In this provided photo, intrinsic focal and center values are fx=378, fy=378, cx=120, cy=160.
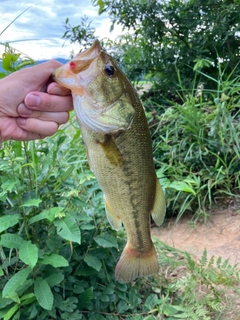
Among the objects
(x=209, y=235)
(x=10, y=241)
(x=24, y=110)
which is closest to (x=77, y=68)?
(x=24, y=110)

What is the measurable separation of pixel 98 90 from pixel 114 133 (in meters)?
0.18

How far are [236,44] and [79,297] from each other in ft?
13.3

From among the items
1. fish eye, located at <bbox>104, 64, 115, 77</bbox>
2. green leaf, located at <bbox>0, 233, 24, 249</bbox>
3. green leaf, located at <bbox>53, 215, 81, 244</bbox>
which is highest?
fish eye, located at <bbox>104, 64, 115, 77</bbox>

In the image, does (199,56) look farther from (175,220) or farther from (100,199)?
(100,199)

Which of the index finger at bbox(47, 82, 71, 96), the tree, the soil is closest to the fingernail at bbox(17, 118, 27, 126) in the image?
the index finger at bbox(47, 82, 71, 96)

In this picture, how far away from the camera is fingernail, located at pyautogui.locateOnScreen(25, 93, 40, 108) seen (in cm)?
167

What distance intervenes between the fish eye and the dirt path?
7.97ft

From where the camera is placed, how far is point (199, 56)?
478 centimetres

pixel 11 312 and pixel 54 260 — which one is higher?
pixel 54 260

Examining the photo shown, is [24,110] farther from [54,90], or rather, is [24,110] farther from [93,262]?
[93,262]

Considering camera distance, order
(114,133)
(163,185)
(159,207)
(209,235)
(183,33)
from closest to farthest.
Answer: (114,133)
(159,207)
(163,185)
(209,235)
(183,33)

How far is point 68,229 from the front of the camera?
1.91 m

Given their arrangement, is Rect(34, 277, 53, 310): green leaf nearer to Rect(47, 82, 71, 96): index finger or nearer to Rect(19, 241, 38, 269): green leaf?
Rect(19, 241, 38, 269): green leaf

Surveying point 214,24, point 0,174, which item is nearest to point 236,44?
point 214,24
